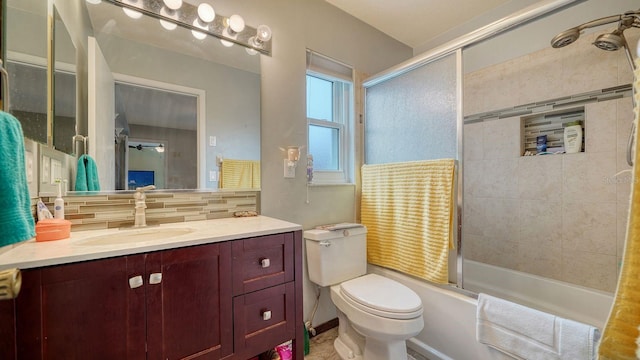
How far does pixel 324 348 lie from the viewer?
67.9 inches

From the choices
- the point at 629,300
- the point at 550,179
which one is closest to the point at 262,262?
the point at 629,300

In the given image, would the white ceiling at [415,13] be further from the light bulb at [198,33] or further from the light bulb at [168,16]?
the light bulb at [168,16]

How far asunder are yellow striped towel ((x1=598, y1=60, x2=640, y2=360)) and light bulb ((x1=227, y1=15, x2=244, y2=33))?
1.69 metres

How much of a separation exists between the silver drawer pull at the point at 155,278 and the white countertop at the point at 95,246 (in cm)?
9

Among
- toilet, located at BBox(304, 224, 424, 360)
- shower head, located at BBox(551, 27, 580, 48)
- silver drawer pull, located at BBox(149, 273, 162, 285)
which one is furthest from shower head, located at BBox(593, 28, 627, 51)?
silver drawer pull, located at BBox(149, 273, 162, 285)

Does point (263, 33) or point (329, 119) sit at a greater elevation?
point (263, 33)

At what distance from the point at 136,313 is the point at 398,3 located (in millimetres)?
2440

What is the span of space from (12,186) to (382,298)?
1.45 meters

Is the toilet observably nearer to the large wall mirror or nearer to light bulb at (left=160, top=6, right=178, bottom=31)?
the large wall mirror

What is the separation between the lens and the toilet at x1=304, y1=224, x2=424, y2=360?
1278 millimetres

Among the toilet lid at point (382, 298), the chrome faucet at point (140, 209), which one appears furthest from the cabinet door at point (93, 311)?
the toilet lid at point (382, 298)

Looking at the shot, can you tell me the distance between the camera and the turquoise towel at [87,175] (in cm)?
117

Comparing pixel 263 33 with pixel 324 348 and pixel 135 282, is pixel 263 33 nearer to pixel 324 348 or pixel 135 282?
pixel 135 282

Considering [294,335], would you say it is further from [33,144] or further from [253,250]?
[33,144]
